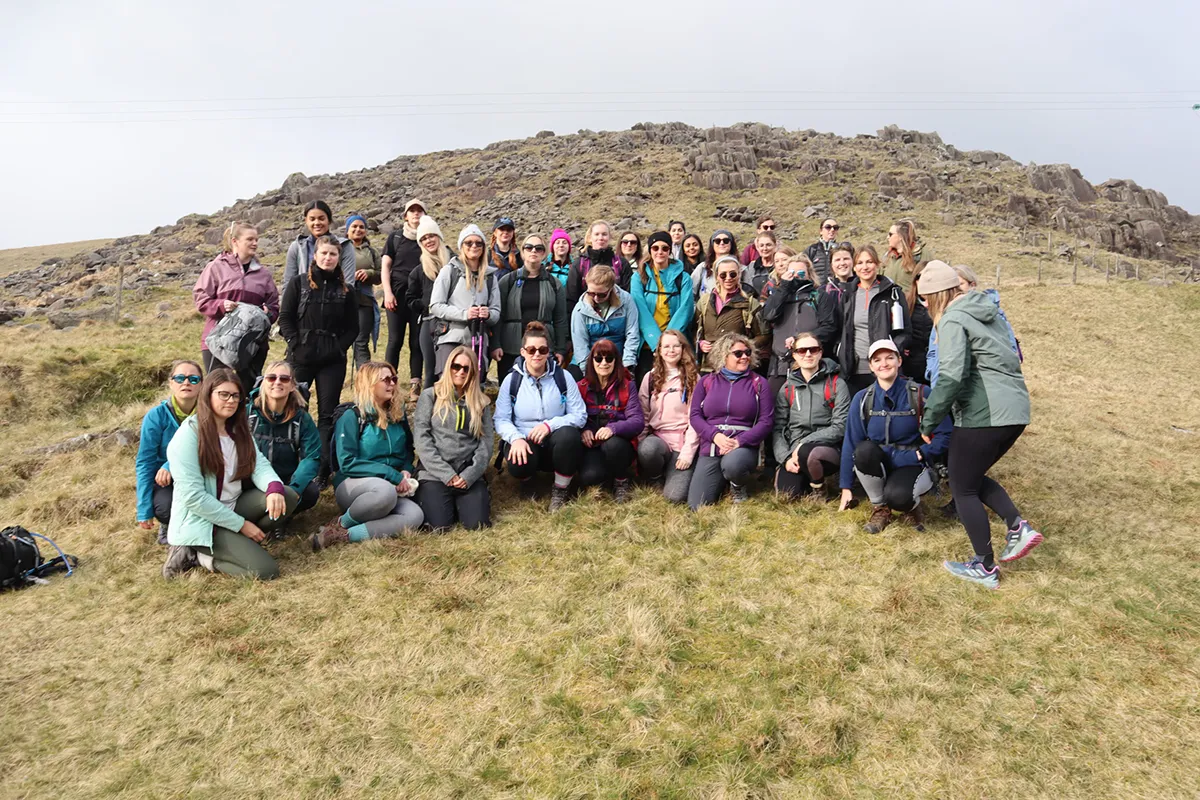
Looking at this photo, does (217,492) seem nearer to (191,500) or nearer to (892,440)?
(191,500)

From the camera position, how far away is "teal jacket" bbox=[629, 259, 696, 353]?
29.6 feet

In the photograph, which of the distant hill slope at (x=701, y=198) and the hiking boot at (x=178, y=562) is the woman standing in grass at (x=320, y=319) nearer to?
the hiking boot at (x=178, y=562)

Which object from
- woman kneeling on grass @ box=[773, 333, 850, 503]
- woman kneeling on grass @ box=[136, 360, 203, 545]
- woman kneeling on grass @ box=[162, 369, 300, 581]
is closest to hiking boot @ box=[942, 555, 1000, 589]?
woman kneeling on grass @ box=[773, 333, 850, 503]

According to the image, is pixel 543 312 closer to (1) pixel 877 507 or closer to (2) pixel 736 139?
(1) pixel 877 507

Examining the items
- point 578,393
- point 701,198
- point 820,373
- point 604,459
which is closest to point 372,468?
point 578,393

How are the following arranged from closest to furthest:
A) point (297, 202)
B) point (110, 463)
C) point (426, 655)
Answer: point (426, 655), point (110, 463), point (297, 202)

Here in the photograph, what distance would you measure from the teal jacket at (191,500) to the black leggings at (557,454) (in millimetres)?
2854

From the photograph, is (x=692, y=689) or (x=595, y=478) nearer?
(x=692, y=689)

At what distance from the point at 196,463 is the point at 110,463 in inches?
182

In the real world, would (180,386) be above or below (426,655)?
above

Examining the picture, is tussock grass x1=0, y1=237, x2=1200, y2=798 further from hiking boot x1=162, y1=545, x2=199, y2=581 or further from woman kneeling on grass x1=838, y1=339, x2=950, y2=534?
woman kneeling on grass x1=838, y1=339, x2=950, y2=534

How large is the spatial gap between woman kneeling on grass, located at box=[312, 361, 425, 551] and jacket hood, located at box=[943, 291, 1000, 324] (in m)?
5.23

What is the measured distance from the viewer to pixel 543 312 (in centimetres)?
869

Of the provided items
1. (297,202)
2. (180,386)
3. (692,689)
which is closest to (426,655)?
(692,689)
